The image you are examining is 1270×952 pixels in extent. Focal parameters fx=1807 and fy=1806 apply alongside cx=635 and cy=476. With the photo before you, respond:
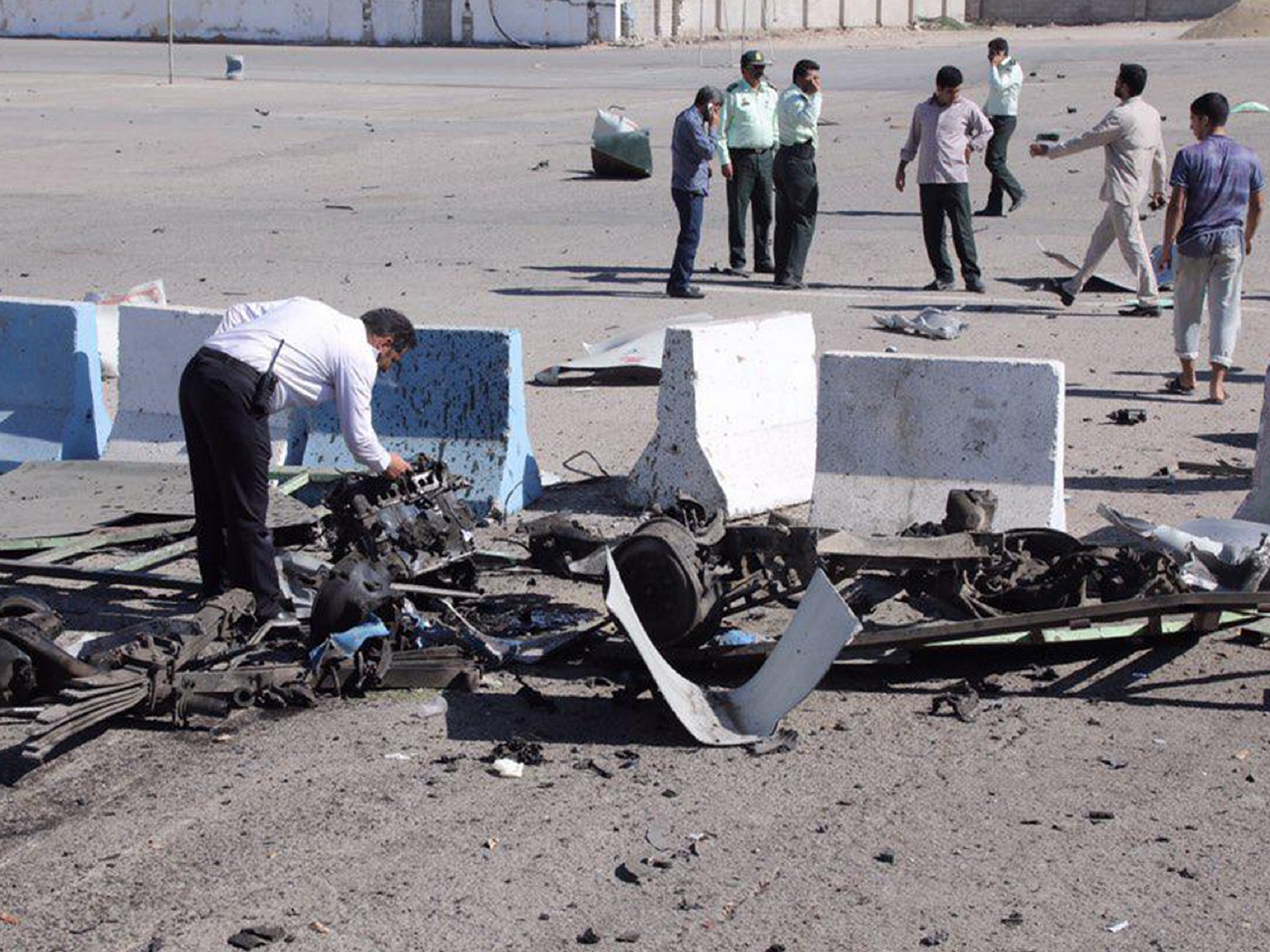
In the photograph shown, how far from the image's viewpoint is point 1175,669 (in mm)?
7215

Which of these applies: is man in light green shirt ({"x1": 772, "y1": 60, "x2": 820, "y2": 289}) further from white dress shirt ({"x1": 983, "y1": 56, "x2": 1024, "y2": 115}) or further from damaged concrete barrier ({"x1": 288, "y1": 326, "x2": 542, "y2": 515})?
damaged concrete barrier ({"x1": 288, "y1": 326, "x2": 542, "y2": 515})

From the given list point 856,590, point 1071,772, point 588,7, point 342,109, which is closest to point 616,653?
point 856,590

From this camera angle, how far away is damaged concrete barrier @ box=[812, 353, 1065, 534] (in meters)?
8.77

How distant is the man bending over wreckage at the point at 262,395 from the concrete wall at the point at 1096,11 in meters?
63.2

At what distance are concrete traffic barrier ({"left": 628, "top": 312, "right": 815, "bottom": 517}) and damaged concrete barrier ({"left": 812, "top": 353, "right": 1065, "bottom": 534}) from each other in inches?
22.1

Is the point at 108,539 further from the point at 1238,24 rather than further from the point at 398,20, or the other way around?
the point at 1238,24

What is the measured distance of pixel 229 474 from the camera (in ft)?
24.4

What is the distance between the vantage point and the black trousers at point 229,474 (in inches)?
289

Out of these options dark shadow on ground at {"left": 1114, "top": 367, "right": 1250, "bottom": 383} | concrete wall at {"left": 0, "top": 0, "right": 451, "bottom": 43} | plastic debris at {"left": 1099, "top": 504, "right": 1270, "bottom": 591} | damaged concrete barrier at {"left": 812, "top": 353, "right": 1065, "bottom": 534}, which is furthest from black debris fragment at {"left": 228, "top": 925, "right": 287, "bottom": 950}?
concrete wall at {"left": 0, "top": 0, "right": 451, "bottom": 43}

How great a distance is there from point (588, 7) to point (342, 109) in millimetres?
20191

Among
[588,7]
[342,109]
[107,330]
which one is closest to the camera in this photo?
[107,330]

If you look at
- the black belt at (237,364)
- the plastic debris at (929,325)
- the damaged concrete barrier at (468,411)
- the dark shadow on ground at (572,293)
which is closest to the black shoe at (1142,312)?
the plastic debris at (929,325)

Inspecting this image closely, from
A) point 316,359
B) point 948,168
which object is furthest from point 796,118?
point 316,359

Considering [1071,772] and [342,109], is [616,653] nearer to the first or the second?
[1071,772]
